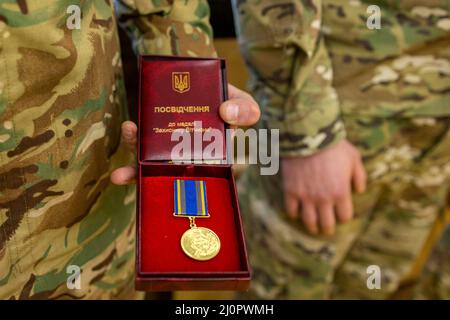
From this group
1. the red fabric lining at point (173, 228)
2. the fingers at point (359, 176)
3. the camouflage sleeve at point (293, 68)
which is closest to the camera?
the red fabric lining at point (173, 228)

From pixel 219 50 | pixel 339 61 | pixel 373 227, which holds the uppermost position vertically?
pixel 219 50

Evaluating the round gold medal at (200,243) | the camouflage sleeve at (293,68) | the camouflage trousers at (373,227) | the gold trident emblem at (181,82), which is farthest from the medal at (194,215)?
the camouflage trousers at (373,227)

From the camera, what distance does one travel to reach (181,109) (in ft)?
2.14

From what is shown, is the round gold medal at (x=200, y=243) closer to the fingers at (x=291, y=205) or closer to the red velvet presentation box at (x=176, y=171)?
the red velvet presentation box at (x=176, y=171)

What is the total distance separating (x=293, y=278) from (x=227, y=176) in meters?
0.54

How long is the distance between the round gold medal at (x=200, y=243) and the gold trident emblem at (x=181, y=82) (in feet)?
0.63

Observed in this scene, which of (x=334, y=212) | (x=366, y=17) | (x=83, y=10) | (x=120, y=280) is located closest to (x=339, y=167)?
(x=334, y=212)

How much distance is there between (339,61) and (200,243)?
52 centimetres

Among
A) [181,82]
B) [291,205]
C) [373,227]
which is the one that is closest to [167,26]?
[181,82]

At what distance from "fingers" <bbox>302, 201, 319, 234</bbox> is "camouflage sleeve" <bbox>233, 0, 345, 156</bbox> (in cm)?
12

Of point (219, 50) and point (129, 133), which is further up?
point (219, 50)

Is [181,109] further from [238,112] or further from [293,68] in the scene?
[293,68]

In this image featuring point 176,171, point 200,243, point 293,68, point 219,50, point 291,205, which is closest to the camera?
point 200,243

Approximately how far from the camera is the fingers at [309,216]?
3.26ft
